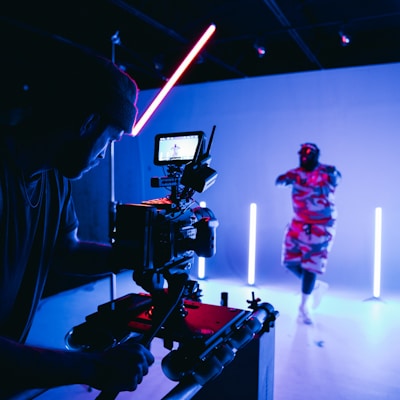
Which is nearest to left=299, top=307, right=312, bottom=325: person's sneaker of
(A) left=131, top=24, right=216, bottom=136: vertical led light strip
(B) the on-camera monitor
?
(A) left=131, top=24, right=216, bottom=136: vertical led light strip

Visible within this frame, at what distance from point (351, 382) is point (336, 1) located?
378 centimetres

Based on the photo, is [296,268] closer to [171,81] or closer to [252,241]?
[252,241]

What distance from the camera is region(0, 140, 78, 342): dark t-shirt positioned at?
3.01 feet

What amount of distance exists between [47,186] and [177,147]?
1.34ft

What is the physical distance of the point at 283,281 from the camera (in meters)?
4.71

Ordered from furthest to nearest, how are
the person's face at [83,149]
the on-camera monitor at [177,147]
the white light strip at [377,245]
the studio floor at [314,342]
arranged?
1. the white light strip at [377,245]
2. the studio floor at [314,342]
3. the on-camera monitor at [177,147]
4. the person's face at [83,149]

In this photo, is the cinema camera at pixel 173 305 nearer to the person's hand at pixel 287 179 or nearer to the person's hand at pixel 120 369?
the person's hand at pixel 120 369

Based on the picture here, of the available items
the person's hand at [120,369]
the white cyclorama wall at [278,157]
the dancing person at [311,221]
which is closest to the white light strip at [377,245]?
the white cyclorama wall at [278,157]

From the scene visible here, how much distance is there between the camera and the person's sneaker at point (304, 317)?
3416 mm

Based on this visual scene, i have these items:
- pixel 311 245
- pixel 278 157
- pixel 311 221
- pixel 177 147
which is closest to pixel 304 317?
pixel 311 245

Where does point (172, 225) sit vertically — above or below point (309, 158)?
below

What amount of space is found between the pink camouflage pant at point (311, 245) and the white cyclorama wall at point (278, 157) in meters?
1.08

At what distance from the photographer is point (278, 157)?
4.67m

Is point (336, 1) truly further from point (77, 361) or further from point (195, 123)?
point (77, 361)
